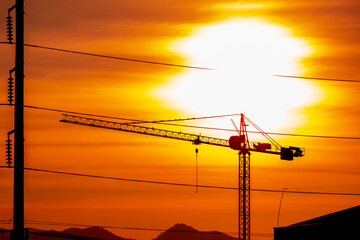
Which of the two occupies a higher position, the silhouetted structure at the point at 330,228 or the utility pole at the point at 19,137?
the utility pole at the point at 19,137

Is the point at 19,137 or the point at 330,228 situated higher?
the point at 19,137

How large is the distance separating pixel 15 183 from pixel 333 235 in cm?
4762

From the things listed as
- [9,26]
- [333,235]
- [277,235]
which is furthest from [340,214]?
[9,26]

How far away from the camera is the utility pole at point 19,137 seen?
59.6 metres

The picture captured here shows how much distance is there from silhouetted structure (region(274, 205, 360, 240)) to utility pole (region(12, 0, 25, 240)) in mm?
45766

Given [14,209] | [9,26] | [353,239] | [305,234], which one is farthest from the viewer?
[305,234]

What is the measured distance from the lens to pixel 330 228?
96938mm

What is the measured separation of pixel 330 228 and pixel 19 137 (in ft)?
158

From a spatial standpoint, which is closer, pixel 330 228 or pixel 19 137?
pixel 19 137

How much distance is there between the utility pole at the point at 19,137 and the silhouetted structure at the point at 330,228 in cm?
4577

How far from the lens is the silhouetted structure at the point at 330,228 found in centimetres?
9456

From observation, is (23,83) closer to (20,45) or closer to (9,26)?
(20,45)

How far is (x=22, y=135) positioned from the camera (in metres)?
60.2

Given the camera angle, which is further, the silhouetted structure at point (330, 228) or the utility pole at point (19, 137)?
the silhouetted structure at point (330, 228)
